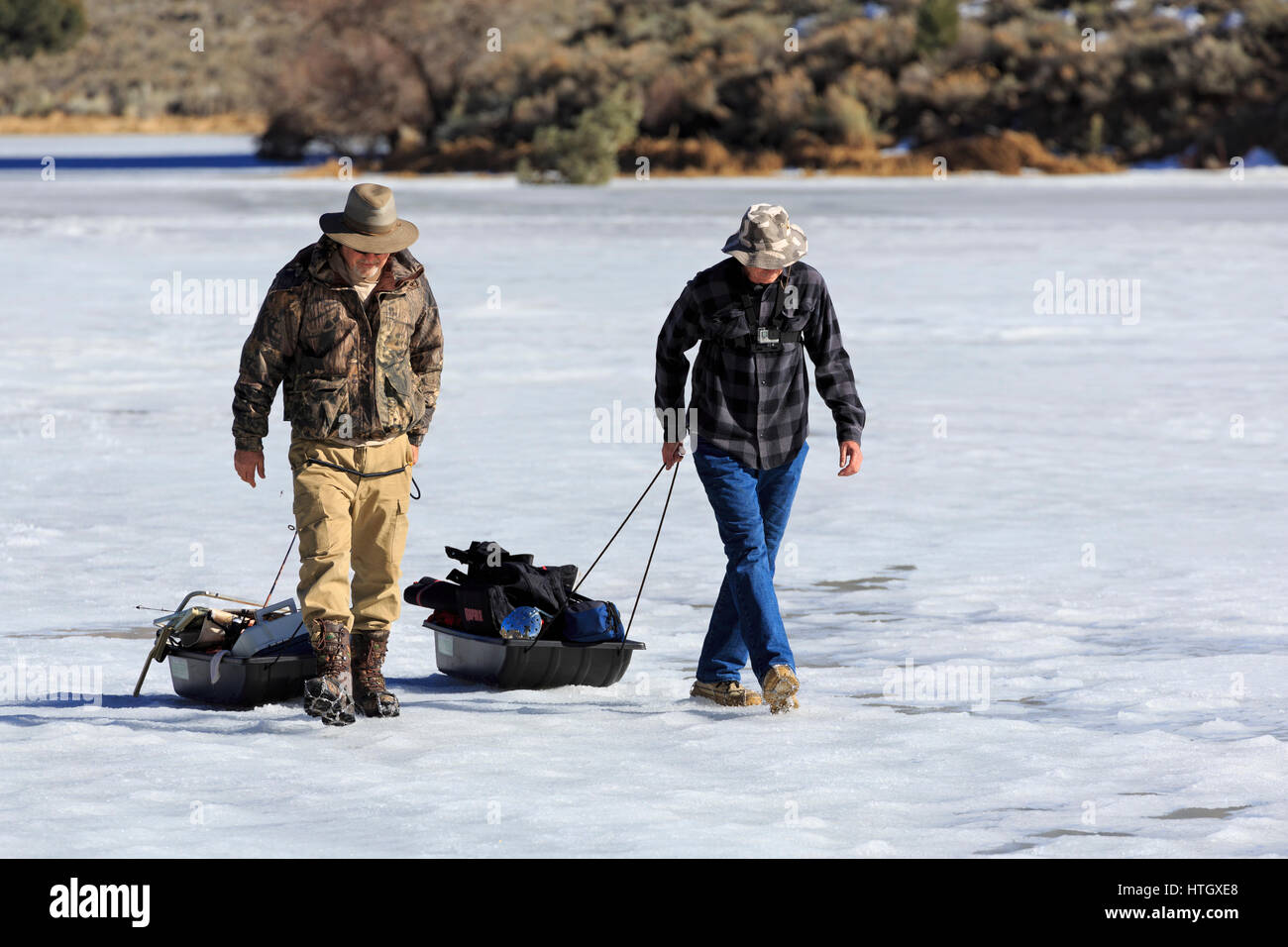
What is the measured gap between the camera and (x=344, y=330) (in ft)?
19.0

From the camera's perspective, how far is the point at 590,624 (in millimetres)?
6480

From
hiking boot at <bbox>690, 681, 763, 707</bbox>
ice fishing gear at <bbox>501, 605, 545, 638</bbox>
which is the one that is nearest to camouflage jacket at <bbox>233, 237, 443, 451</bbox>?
ice fishing gear at <bbox>501, 605, 545, 638</bbox>

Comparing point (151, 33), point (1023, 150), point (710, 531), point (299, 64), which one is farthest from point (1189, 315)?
point (151, 33)

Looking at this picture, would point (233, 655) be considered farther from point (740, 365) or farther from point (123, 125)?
point (123, 125)

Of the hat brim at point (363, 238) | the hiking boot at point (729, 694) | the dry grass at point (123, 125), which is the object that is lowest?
the hiking boot at point (729, 694)

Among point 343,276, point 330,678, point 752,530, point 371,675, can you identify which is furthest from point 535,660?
point 343,276

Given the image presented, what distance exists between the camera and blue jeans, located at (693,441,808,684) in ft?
20.1

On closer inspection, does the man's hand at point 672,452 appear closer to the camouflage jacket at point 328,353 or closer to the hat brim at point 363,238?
the camouflage jacket at point 328,353

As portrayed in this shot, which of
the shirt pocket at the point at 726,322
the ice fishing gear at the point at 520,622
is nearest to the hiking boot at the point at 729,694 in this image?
the ice fishing gear at the point at 520,622

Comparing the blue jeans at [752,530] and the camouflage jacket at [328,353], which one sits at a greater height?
the camouflage jacket at [328,353]

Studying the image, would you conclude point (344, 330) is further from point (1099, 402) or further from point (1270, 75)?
point (1270, 75)

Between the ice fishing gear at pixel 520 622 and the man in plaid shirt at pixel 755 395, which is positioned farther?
the ice fishing gear at pixel 520 622

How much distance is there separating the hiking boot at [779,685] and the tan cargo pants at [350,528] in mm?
1242

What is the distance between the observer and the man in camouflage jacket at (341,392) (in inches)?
228
